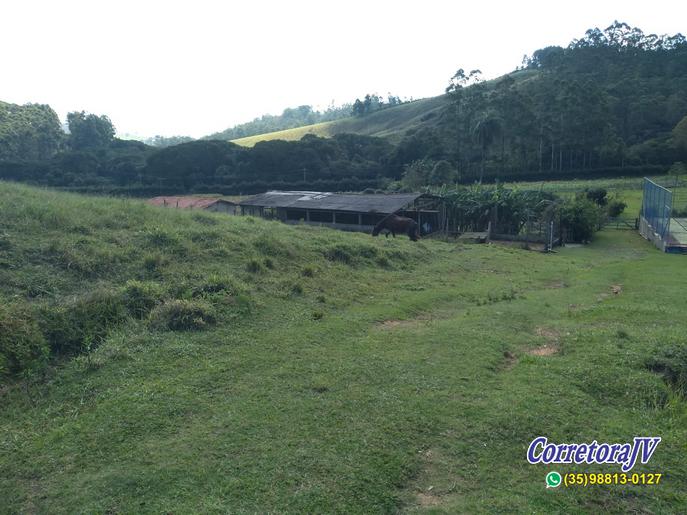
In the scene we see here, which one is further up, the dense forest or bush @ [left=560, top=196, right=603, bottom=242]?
the dense forest

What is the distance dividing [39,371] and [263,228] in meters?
12.0

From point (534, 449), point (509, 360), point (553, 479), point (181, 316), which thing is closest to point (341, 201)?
point (181, 316)

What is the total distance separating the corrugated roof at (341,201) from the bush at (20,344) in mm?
22716

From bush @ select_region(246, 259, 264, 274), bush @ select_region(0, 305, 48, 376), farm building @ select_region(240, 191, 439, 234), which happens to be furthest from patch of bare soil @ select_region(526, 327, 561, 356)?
farm building @ select_region(240, 191, 439, 234)

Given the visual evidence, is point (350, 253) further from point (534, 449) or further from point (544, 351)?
point (534, 449)

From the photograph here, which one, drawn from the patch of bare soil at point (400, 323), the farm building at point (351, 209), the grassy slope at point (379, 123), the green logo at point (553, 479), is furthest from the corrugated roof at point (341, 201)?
the grassy slope at point (379, 123)

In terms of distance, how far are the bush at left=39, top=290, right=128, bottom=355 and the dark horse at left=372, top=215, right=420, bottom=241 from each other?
18.9 metres

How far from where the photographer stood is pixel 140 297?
1089 cm

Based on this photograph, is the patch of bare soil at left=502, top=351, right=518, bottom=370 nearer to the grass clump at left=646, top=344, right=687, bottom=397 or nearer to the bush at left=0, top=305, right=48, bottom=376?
the grass clump at left=646, top=344, right=687, bottom=397

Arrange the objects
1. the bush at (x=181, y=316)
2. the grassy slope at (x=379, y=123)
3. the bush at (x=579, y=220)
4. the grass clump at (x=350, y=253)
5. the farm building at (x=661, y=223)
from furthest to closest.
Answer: the grassy slope at (x=379, y=123)
the bush at (x=579, y=220)
the farm building at (x=661, y=223)
the grass clump at (x=350, y=253)
the bush at (x=181, y=316)

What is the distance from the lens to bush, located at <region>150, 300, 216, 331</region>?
33.0 ft

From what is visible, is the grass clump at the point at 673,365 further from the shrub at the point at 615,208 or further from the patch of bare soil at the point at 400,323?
the shrub at the point at 615,208

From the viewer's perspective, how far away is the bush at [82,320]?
910cm

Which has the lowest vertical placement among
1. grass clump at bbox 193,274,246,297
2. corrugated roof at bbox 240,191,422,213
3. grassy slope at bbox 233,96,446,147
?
grass clump at bbox 193,274,246,297
